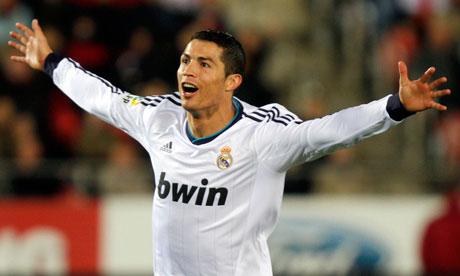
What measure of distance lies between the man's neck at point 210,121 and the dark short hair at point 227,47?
223 mm

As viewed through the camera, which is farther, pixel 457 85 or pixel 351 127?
pixel 457 85

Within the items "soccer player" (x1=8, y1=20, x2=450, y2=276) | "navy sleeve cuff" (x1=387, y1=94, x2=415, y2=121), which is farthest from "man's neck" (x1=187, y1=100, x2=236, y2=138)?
"navy sleeve cuff" (x1=387, y1=94, x2=415, y2=121)

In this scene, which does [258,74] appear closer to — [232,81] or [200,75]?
[232,81]

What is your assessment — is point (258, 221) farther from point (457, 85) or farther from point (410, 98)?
point (457, 85)

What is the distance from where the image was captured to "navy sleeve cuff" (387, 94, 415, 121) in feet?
18.2

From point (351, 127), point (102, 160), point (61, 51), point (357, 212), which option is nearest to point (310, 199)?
point (357, 212)

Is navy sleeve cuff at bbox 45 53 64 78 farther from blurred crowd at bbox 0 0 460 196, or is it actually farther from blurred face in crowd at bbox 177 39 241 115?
blurred crowd at bbox 0 0 460 196

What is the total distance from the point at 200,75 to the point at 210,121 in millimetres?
293

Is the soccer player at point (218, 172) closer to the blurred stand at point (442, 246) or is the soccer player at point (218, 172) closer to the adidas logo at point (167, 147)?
the adidas logo at point (167, 147)

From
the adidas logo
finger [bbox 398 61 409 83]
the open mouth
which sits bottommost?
the adidas logo

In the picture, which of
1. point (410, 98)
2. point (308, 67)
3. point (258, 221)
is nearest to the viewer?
point (410, 98)

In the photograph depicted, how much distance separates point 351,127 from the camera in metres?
5.70

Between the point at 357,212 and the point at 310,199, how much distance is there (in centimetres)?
56

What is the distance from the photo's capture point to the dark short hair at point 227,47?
6.25 m
